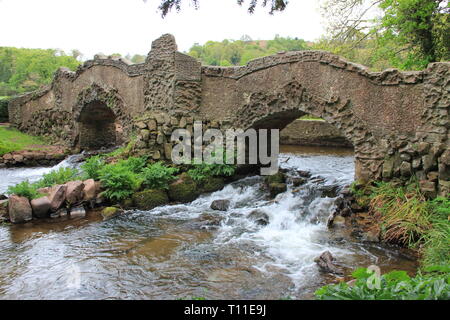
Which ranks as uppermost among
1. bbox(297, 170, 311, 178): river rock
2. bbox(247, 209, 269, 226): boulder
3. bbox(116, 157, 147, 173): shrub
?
bbox(116, 157, 147, 173): shrub

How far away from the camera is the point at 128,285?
4945mm

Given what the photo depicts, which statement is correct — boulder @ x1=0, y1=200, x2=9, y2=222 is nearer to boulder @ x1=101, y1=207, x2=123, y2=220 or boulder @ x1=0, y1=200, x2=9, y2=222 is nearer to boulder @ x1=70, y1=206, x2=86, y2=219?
boulder @ x1=70, y1=206, x2=86, y2=219

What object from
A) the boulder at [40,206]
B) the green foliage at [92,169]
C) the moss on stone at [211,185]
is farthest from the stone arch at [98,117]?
the boulder at [40,206]

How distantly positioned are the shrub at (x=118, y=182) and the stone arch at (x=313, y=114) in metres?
3.05

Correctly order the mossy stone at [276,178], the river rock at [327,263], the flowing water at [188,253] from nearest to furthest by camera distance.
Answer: the flowing water at [188,253]
the river rock at [327,263]
the mossy stone at [276,178]

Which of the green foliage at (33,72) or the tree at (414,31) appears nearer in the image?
the tree at (414,31)

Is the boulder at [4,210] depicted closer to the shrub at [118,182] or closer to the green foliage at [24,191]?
the green foliage at [24,191]

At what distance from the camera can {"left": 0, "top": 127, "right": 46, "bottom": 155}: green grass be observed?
14.3 metres

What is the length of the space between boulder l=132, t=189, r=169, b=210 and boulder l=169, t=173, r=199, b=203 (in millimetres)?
221

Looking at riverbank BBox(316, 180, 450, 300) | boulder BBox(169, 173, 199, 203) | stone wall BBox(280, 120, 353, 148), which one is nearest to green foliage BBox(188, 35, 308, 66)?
stone wall BBox(280, 120, 353, 148)

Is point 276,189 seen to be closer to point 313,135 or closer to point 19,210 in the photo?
point 19,210

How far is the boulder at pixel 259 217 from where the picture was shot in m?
7.57

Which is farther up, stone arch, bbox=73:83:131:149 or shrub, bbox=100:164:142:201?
stone arch, bbox=73:83:131:149
